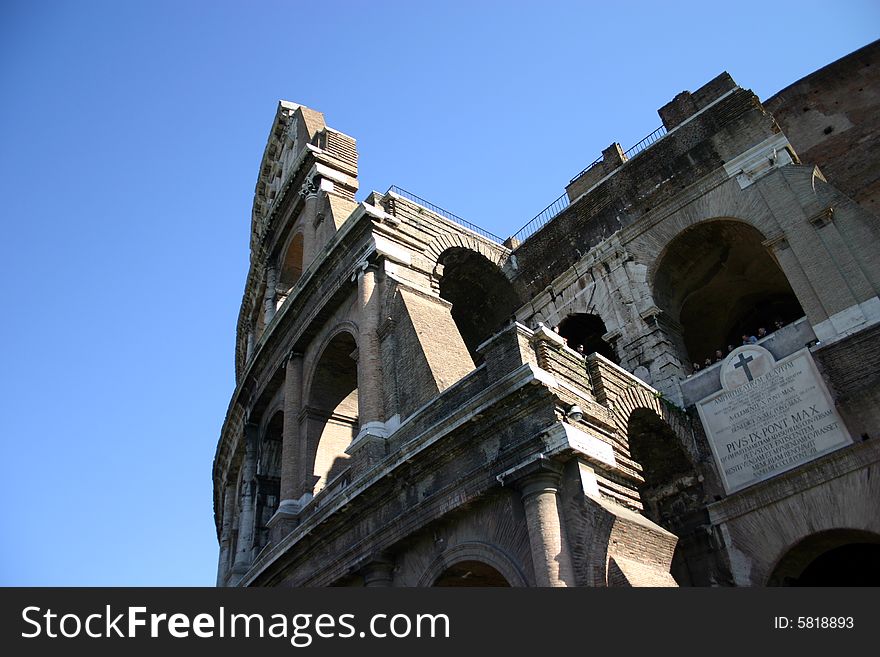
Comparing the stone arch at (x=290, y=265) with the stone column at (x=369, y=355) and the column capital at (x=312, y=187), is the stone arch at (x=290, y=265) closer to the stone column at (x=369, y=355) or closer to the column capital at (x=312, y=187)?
the column capital at (x=312, y=187)

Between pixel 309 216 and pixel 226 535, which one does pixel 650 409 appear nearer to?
pixel 309 216

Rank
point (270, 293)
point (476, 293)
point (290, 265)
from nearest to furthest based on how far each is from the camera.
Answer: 1. point (476, 293)
2. point (270, 293)
3. point (290, 265)

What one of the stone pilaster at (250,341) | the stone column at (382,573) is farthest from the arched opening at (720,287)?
the stone pilaster at (250,341)

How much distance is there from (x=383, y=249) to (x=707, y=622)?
890 centimetres

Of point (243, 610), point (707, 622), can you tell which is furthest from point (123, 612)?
point (707, 622)

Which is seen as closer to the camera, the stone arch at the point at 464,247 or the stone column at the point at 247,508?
the stone arch at the point at 464,247

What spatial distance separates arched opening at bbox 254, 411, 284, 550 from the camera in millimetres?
16594

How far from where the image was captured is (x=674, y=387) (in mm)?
11297

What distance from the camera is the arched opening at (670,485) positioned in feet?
32.8

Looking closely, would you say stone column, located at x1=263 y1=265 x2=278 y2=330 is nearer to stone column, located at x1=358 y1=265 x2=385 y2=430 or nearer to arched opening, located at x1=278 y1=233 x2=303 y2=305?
arched opening, located at x1=278 y1=233 x2=303 y2=305

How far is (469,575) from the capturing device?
9.13 meters

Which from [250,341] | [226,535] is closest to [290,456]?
[226,535]

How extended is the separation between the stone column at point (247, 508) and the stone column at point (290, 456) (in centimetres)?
268

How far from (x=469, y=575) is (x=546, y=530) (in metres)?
2.05
